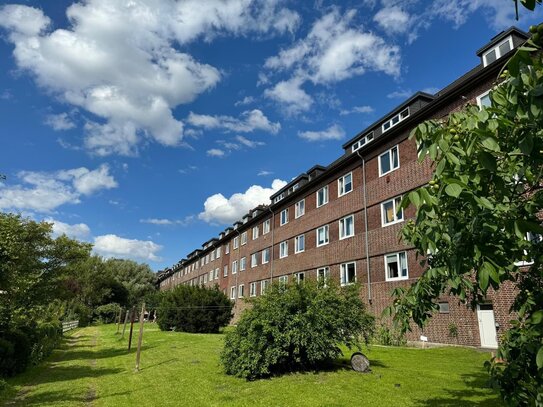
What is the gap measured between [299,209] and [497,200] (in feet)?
98.6

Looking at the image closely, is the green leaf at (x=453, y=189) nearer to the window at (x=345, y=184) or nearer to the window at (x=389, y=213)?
the window at (x=389, y=213)

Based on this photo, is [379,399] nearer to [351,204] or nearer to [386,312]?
[386,312]

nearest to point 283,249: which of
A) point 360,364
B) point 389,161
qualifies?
point 389,161

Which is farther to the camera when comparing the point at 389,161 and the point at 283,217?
the point at 283,217

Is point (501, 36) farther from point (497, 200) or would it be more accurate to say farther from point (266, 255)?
point (266, 255)

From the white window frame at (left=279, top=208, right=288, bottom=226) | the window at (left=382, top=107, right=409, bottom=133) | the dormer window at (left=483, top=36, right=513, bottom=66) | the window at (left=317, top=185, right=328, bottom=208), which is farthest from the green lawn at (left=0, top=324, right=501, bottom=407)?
the white window frame at (left=279, top=208, right=288, bottom=226)

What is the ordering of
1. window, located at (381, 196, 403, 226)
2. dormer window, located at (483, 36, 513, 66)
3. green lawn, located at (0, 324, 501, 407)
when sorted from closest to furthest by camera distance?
green lawn, located at (0, 324, 501, 407), dormer window, located at (483, 36, 513, 66), window, located at (381, 196, 403, 226)

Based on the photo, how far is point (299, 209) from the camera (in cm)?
3291

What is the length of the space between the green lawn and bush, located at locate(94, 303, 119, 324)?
150 ft

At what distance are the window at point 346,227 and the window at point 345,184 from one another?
188 centimetres

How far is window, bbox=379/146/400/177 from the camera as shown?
70.3ft

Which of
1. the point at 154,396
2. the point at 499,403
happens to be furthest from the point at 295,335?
the point at 499,403

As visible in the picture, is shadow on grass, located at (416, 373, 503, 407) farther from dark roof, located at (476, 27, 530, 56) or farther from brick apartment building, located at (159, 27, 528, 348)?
dark roof, located at (476, 27, 530, 56)

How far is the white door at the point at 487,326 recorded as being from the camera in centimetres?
1545
